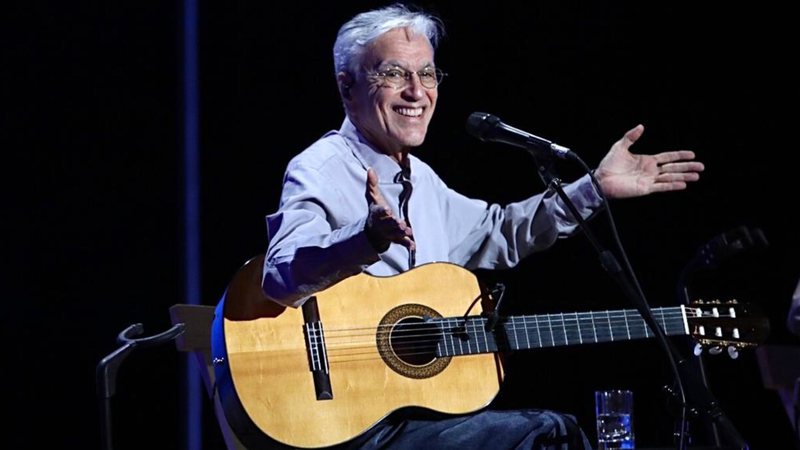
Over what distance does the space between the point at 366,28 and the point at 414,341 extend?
1.10m

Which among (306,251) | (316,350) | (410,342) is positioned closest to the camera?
(306,251)

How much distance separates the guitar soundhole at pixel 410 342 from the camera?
2912mm

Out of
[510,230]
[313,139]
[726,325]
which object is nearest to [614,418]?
[726,325]

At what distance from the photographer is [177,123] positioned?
448cm

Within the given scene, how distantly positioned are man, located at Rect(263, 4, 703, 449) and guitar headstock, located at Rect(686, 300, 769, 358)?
0.45m

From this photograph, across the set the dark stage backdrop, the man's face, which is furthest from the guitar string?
the dark stage backdrop

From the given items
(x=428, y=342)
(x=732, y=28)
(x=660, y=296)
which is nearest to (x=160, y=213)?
(x=428, y=342)

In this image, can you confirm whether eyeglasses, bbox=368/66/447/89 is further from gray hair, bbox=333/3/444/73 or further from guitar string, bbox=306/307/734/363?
guitar string, bbox=306/307/734/363

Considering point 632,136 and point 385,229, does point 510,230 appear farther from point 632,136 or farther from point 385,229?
point 385,229

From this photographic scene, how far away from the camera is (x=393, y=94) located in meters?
3.31

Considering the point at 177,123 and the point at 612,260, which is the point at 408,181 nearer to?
the point at 612,260

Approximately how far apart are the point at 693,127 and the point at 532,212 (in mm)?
1371

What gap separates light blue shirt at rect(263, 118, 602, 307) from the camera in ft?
8.87

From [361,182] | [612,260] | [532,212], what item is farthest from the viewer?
[532,212]
